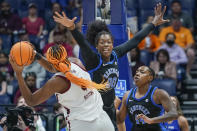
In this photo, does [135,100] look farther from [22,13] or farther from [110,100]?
[22,13]

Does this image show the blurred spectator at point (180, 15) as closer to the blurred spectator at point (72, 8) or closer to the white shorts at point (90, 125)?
the blurred spectator at point (72, 8)

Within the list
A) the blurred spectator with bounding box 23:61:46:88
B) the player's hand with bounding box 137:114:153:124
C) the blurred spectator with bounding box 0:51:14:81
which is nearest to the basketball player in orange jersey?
the player's hand with bounding box 137:114:153:124

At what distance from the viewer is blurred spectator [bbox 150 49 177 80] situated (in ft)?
30.5

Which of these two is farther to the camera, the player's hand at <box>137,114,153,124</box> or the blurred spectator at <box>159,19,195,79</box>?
the blurred spectator at <box>159,19,195,79</box>

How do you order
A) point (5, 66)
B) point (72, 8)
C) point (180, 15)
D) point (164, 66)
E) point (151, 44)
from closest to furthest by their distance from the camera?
point (164, 66) → point (5, 66) → point (151, 44) → point (180, 15) → point (72, 8)

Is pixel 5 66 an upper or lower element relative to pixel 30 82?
upper

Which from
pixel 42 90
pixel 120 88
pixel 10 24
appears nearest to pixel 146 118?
pixel 42 90

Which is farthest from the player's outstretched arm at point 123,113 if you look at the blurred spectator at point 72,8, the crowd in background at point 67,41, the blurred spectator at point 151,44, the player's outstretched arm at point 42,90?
the blurred spectator at point 72,8

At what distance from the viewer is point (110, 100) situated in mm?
5379

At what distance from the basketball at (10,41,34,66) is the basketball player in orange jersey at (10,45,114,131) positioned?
6 cm

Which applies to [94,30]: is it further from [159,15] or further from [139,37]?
[159,15]

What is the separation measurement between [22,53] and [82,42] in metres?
0.89

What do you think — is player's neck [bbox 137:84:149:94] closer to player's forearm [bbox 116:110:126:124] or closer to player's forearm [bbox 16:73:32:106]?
player's forearm [bbox 116:110:126:124]

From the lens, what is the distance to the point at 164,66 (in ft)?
30.9
